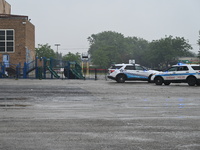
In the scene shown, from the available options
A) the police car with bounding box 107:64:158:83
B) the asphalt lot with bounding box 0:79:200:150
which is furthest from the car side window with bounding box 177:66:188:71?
the asphalt lot with bounding box 0:79:200:150

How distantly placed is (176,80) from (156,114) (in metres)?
17.4

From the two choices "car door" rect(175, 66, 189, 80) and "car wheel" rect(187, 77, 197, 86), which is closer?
"car wheel" rect(187, 77, 197, 86)

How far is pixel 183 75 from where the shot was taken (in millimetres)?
27469

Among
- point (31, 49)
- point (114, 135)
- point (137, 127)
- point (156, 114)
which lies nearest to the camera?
point (114, 135)

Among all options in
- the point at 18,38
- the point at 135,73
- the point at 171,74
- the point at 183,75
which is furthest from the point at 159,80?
the point at 18,38

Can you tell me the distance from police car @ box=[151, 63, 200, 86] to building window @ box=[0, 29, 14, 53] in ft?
95.0

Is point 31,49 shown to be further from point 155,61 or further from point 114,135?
point 155,61

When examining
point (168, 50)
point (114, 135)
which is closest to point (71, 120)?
point (114, 135)

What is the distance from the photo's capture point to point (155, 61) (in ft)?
424

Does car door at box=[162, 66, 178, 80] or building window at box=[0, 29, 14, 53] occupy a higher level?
building window at box=[0, 29, 14, 53]

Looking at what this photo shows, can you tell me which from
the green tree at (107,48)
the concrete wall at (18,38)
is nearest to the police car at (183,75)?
the concrete wall at (18,38)

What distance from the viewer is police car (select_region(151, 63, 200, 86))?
88.8 feet

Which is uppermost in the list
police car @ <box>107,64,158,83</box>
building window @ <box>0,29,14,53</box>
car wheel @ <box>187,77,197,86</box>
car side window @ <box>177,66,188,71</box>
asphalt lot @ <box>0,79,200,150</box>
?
building window @ <box>0,29,14,53</box>

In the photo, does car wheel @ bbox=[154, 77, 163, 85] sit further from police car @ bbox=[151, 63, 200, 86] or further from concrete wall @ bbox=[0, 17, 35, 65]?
concrete wall @ bbox=[0, 17, 35, 65]
